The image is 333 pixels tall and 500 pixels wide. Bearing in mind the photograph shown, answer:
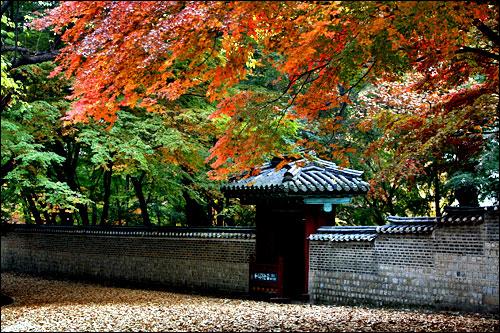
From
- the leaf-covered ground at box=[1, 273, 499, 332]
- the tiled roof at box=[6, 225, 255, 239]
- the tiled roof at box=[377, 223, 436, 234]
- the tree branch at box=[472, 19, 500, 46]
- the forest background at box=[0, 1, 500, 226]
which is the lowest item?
the leaf-covered ground at box=[1, 273, 499, 332]

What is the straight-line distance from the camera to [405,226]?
12719mm

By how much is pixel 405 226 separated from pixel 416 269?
0.91m

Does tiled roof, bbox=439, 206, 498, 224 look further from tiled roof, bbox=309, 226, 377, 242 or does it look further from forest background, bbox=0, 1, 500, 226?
tiled roof, bbox=309, 226, 377, 242

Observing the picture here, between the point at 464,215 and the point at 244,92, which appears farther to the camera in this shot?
the point at 464,215

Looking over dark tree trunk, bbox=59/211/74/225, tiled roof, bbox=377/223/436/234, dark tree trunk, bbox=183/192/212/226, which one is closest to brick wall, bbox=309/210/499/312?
tiled roof, bbox=377/223/436/234

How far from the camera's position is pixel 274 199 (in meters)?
15.7

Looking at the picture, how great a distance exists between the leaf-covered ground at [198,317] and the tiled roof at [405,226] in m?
1.70

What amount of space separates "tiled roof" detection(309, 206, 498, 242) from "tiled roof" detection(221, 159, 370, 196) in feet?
3.36

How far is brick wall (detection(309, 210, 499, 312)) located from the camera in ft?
36.6

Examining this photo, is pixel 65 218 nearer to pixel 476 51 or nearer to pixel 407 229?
pixel 407 229

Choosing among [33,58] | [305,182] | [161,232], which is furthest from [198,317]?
[161,232]

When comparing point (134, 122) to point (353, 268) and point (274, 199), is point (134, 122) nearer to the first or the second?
point (274, 199)

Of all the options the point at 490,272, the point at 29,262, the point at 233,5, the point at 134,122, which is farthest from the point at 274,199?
the point at 29,262

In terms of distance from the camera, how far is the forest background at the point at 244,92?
870cm
